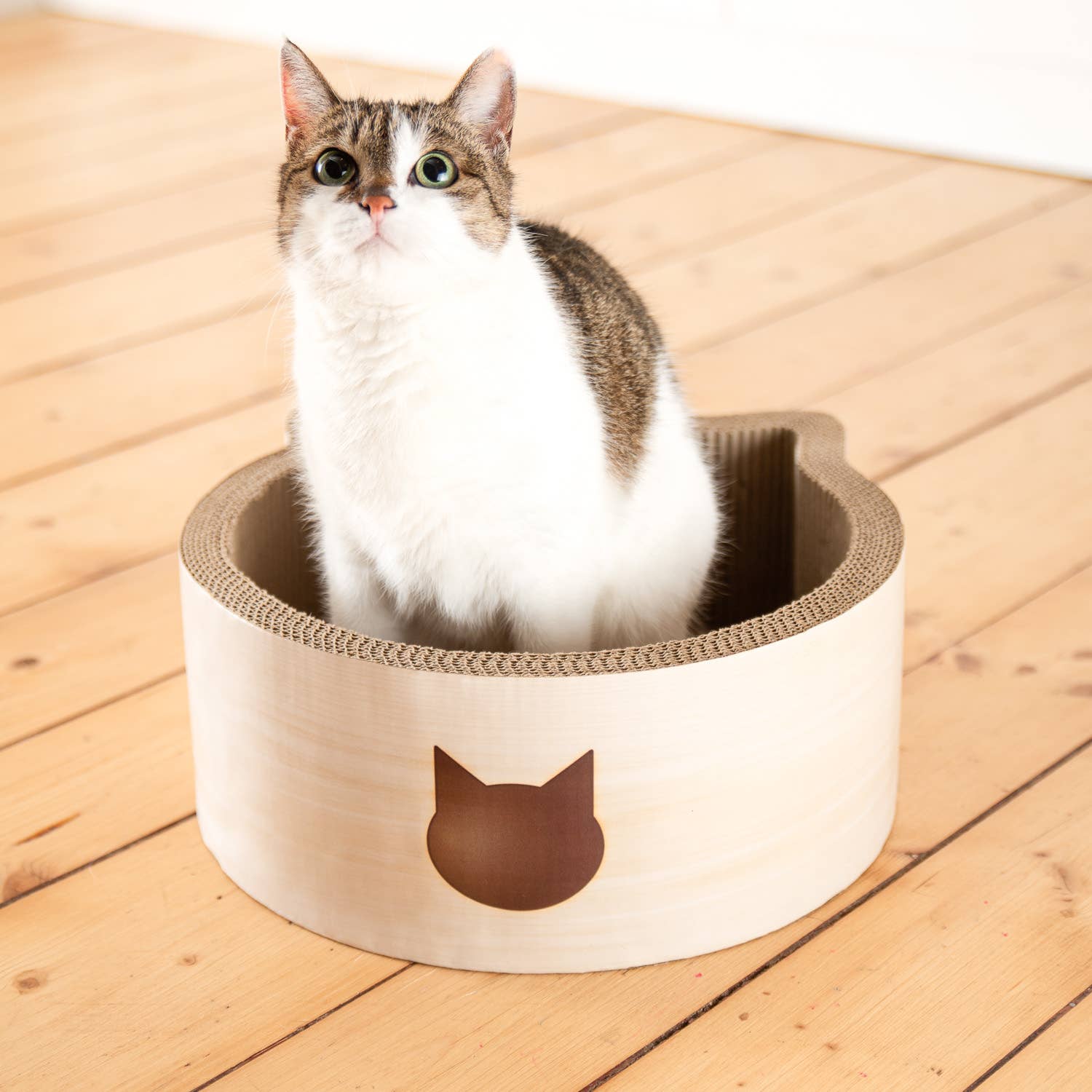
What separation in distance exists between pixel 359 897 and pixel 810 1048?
30cm

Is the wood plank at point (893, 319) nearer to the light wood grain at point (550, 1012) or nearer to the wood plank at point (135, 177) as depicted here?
the light wood grain at point (550, 1012)

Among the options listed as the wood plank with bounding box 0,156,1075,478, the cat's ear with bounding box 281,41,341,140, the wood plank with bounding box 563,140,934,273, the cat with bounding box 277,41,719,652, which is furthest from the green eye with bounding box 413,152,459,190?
the wood plank with bounding box 563,140,934,273

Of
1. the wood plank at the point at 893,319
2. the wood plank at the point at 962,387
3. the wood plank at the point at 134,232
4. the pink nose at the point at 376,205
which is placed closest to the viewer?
the pink nose at the point at 376,205

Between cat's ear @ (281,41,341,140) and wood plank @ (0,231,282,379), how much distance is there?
1.03 m

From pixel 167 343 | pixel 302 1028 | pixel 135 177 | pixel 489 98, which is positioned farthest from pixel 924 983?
pixel 135 177

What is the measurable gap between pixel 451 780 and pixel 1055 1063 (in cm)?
40

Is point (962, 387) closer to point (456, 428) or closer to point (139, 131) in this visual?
point (456, 428)

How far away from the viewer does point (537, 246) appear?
106 cm

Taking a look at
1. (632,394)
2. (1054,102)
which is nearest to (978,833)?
(632,394)

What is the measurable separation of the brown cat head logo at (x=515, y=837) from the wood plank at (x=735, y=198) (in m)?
1.43

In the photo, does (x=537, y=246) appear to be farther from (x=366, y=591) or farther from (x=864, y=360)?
(x=864, y=360)

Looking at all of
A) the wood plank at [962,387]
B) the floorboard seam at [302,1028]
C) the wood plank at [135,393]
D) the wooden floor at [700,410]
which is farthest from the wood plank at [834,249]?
the floorboard seam at [302,1028]

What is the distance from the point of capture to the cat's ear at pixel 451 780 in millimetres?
902

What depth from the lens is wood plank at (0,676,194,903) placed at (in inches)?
43.6
